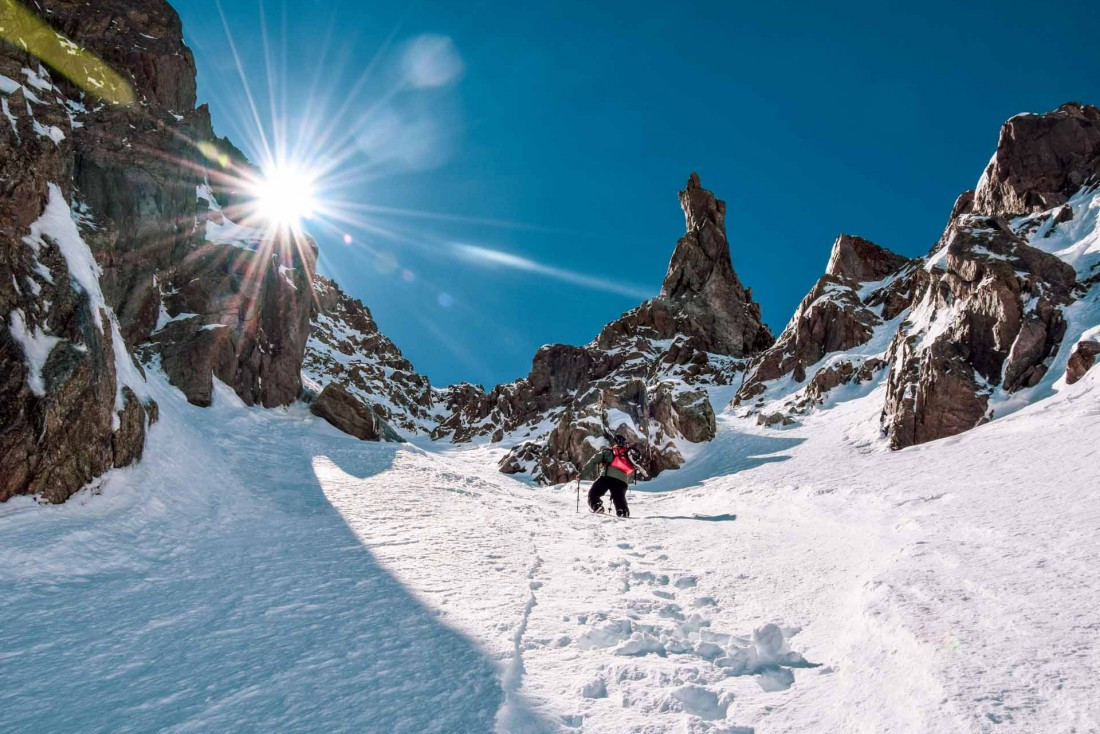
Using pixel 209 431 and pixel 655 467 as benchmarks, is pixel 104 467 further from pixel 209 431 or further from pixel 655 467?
pixel 655 467

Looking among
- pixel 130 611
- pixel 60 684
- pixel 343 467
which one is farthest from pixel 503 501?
pixel 60 684

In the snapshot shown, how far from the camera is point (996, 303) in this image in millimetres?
17719

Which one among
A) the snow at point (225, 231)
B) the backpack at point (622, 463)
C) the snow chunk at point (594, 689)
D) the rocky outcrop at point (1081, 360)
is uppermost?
the snow at point (225, 231)

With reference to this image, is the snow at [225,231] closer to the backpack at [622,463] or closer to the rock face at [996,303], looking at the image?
the backpack at [622,463]

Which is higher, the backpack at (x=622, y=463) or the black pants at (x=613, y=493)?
the backpack at (x=622, y=463)

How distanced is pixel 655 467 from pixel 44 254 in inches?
970

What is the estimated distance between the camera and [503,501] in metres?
15.0

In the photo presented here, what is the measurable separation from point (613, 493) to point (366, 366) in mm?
129696

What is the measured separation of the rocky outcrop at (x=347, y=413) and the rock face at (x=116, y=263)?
2317 millimetres

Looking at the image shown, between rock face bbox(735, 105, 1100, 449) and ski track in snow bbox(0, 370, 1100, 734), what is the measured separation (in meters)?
6.25

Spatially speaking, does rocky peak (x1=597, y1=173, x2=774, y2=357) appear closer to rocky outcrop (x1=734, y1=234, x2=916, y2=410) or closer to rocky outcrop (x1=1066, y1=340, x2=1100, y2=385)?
rocky outcrop (x1=734, y1=234, x2=916, y2=410)

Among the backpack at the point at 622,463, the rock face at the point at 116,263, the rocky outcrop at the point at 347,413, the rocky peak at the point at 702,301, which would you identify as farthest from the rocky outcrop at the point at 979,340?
the rocky peak at the point at 702,301

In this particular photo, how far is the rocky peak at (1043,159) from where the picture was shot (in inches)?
1293

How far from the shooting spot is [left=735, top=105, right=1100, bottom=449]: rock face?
55.1 feet
